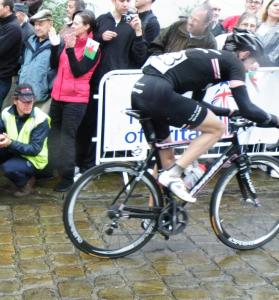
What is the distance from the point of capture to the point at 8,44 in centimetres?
704

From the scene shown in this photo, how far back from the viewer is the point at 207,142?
494 cm

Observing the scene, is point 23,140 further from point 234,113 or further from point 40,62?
point 234,113

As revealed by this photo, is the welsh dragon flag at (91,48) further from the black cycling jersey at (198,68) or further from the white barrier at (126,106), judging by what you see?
the black cycling jersey at (198,68)

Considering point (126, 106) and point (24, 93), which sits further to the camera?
point (126, 106)

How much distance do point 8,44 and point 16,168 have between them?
1534mm

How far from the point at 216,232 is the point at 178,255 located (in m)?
0.38

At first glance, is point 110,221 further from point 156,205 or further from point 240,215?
point 240,215

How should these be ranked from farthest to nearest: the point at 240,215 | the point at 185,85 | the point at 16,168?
the point at 16,168, the point at 240,215, the point at 185,85

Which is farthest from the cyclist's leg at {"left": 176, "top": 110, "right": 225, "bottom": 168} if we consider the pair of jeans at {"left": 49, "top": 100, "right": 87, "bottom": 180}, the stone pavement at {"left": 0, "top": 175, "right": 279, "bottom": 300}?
the pair of jeans at {"left": 49, "top": 100, "right": 87, "bottom": 180}

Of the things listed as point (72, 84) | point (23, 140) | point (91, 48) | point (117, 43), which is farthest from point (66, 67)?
point (23, 140)

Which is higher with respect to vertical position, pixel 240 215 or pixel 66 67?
pixel 66 67

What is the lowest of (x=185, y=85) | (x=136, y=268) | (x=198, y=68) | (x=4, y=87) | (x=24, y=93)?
(x=136, y=268)

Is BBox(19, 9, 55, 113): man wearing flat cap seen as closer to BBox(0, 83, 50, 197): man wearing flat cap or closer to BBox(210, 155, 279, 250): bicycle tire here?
BBox(0, 83, 50, 197): man wearing flat cap

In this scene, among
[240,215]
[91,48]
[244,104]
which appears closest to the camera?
[244,104]
